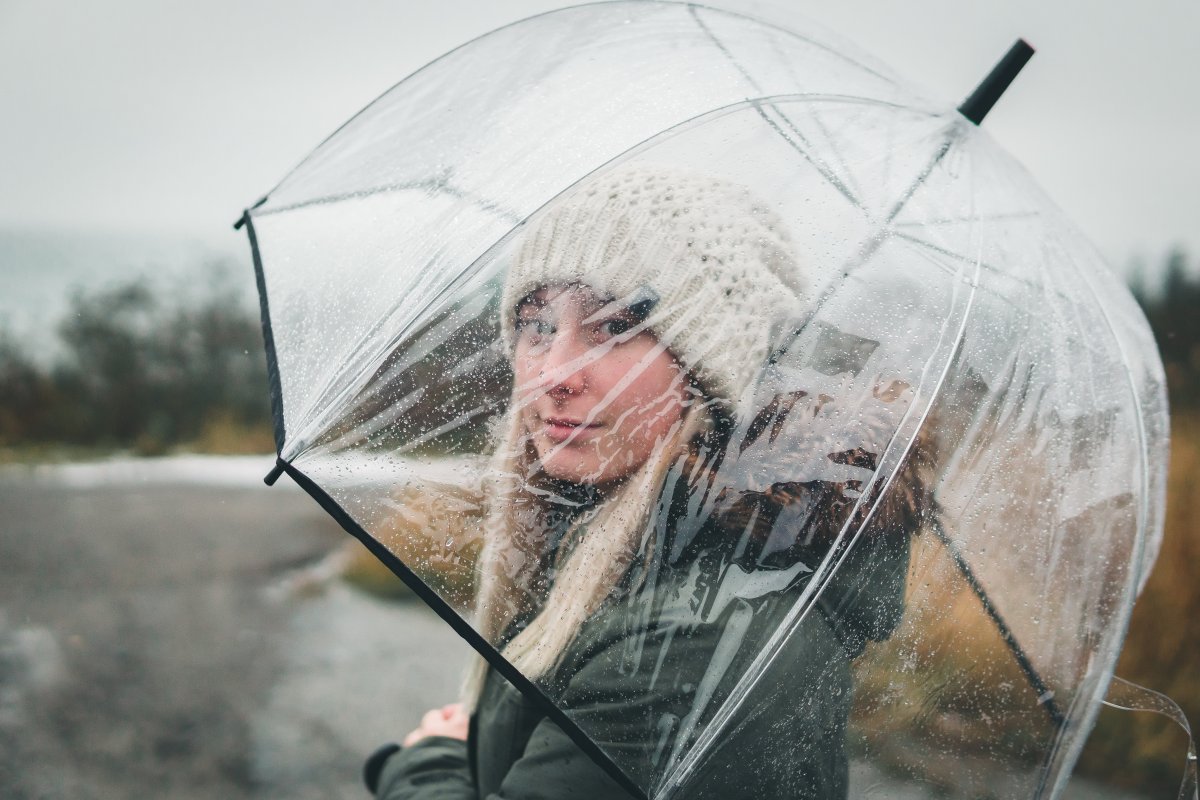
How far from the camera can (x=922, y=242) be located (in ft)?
4.45

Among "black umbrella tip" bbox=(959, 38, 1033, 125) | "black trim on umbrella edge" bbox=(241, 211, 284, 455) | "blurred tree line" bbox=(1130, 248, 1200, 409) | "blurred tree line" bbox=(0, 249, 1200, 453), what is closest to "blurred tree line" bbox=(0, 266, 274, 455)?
"blurred tree line" bbox=(0, 249, 1200, 453)

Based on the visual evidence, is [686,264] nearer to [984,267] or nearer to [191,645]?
[984,267]

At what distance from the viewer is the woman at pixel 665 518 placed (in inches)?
46.4

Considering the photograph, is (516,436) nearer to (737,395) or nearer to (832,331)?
(737,395)

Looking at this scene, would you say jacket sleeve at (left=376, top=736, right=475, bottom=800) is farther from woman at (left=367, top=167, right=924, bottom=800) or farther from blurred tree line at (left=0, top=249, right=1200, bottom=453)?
blurred tree line at (left=0, top=249, right=1200, bottom=453)

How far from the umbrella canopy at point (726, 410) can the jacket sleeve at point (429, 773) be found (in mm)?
619

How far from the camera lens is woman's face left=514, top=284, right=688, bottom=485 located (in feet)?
3.95

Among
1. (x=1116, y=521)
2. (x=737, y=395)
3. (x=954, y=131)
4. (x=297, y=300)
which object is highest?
(x=954, y=131)

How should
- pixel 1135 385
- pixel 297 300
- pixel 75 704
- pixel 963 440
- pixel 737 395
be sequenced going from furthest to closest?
pixel 75 704
pixel 1135 385
pixel 297 300
pixel 963 440
pixel 737 395

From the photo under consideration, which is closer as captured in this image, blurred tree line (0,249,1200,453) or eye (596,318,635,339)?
eye (596,318,635,339)

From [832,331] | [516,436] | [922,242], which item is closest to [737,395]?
[832,331]

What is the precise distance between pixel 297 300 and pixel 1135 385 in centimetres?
150

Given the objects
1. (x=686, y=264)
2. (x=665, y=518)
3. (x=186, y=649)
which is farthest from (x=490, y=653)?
(x=186, y=649)

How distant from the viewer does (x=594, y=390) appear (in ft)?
4.00
